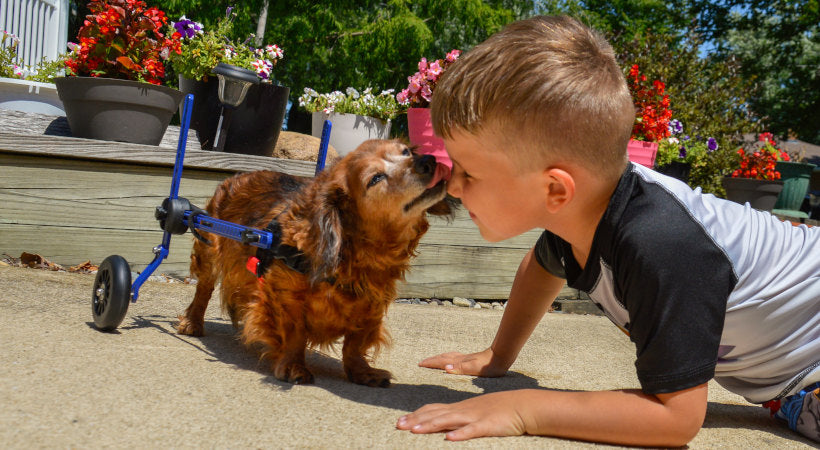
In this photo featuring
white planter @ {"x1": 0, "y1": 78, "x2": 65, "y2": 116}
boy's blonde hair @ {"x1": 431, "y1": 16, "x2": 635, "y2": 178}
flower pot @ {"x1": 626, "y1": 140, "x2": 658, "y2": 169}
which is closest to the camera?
boy's blonde hair @ {"x1": 431, "y1": 16, "x2": 635, "y2": 178}

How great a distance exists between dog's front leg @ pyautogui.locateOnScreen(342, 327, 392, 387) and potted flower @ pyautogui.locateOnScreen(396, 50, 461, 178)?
212cm

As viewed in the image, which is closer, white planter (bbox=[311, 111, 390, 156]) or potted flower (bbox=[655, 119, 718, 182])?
A: white planter (bbox=[311, 111, 390, 156])

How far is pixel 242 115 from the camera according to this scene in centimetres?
500

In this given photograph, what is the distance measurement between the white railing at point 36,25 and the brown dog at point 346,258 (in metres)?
5.69

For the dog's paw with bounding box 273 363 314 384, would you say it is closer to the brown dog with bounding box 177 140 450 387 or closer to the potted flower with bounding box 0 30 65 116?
the brown dog with bounding box 177 140 450 387

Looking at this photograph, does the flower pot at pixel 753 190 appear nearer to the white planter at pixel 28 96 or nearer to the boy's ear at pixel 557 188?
the boy's ear at pixel 557 188

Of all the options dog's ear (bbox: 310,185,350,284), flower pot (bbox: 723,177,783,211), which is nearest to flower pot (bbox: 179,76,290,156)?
dog's ear (bbox: 310,185,350,284)

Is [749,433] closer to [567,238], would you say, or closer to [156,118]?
[567,238]

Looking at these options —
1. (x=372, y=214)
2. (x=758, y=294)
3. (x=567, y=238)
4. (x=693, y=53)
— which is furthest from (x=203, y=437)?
(x=693, y=53)

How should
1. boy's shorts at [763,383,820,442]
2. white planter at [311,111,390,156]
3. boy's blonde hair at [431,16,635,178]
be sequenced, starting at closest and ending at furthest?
boy's blonde hair at [431,16,635,178], boy's shorts at [763,383,820,442], white planter at [311,111,390,156]

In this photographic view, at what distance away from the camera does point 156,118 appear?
169 inches

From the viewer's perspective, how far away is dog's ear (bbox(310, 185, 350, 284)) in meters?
2.22

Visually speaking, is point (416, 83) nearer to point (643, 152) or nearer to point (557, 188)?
point (643, 152)

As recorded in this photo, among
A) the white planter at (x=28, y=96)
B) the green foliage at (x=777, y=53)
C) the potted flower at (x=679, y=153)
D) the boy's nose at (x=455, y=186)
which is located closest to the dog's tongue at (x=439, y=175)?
the boy's nose at (x=455, y=186)
